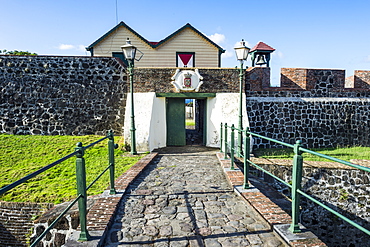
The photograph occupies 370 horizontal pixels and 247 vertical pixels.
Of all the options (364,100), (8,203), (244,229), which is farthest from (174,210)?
(364,100)

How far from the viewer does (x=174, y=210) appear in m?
3.72

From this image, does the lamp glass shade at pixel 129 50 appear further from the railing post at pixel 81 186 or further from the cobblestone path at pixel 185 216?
the railing post at pixel 81 186

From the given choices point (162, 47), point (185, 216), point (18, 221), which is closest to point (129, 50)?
point (18, 221)

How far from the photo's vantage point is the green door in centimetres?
1001

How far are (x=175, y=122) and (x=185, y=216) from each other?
6702mm

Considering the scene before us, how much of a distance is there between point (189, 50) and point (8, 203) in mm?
10639

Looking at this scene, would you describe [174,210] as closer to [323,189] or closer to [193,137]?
[323,189]

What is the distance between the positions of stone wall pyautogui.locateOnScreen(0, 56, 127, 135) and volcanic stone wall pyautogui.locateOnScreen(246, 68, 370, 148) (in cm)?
544

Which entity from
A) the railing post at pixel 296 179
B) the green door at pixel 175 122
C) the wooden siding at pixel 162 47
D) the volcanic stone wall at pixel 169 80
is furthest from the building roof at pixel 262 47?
the railing post at pixel 296 179

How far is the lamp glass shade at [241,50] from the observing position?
7398 mm

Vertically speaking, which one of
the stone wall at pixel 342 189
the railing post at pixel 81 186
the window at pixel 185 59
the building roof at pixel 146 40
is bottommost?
the stone wall at pixel 342 189

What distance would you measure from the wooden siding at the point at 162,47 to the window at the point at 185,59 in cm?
16

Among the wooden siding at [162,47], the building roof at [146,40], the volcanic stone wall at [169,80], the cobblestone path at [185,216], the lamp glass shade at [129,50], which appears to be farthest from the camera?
the wooden siding at [162,47]

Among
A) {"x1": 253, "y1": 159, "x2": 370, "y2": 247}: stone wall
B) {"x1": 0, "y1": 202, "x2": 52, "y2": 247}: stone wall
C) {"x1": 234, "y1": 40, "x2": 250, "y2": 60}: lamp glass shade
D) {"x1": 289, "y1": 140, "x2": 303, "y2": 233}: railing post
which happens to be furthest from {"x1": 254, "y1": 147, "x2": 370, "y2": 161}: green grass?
{"x1": 0, "y1": 202, "x2": 52, "y2": 247}: stone wall
